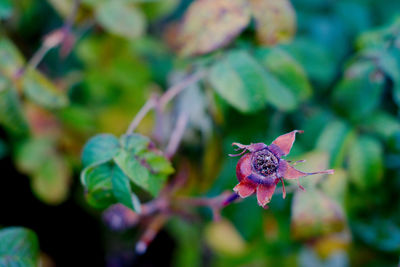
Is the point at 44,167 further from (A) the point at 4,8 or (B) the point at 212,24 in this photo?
(B) the point at 212,24

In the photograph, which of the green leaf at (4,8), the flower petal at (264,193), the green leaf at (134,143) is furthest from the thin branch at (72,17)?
the flower petal at (264,193)

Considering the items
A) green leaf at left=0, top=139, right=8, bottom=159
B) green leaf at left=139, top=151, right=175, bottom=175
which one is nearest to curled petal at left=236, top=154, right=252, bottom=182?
green leaf at left=139, top=151, right=175, bottom=175

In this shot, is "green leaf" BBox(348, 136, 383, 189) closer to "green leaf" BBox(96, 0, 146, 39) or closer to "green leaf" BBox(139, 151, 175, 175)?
"green leaf" BBox(139, 151, 175, 175)

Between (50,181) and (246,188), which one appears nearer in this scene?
(246,188)

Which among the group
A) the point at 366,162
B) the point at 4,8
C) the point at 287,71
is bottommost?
the point at 366,162

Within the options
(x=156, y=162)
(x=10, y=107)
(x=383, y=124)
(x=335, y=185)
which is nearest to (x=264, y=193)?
(x=156, y=162)

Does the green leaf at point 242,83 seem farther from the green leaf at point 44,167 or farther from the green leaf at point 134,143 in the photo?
the green leaf at point 44,167
